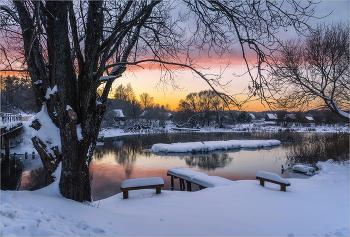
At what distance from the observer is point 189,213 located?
4.57 meters

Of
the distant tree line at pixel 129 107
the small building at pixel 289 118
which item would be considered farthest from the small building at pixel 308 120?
the distant tree line at pixel 129 107

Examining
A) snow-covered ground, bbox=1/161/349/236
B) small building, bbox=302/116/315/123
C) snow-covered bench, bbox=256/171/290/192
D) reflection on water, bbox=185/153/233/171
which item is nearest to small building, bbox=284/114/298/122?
small building, bbox=302/116/315/123

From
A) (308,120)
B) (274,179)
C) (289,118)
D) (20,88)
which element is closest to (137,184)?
(274,179)

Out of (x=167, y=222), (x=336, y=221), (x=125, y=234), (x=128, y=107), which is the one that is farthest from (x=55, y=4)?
(x=128, y=107)

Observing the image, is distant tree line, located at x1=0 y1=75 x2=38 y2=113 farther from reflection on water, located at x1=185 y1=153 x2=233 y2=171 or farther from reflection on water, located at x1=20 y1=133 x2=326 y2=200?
reflection on water, located at x1=185 y1=153 x2=233 y2=171

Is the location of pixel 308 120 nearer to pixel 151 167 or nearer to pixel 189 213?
pixel 151 167

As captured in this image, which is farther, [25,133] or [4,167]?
[25,133]

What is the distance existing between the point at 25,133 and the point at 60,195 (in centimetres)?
2921

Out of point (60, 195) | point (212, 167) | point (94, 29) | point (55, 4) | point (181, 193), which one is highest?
point (55, 4)

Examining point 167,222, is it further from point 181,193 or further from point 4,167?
point 4,167

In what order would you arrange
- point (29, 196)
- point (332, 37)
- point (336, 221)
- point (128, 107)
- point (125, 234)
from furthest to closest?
point (128, 107) → point (332, 37) → point (336, 221) → point (29, 196) → point (125, 234)

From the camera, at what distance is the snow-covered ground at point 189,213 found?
2.70 metres

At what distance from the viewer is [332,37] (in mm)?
10898

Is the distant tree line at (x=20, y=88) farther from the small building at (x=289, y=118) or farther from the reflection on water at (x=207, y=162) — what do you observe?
the small building at (x=289, y=118)
